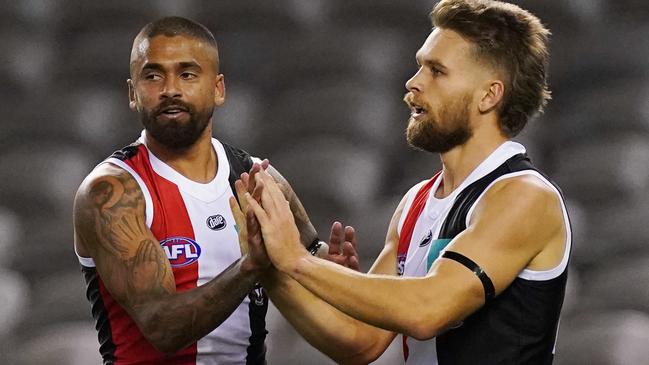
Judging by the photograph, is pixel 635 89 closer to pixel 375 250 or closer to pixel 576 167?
pixel 576 167

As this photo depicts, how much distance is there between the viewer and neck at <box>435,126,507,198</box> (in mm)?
3414

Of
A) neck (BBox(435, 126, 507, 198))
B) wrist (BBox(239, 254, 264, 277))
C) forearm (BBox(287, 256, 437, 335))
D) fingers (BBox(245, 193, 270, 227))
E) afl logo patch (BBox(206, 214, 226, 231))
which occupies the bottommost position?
forearm (BBox(287, 256, 437, 335))

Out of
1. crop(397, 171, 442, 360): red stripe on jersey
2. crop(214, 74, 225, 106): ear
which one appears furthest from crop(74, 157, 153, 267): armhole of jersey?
crop(397, 171, 442, 360): red stripe on jersey

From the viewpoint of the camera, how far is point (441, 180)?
357 cm

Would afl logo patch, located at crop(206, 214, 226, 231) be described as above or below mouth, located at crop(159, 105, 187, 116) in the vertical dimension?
below

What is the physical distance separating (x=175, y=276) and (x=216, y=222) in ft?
0.74

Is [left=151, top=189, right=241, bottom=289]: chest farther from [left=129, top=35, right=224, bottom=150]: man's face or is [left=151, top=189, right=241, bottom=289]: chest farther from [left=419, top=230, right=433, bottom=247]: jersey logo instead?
[left=419, top=230, right=433, bottom=247]: jersey logo

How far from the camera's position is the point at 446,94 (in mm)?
3412

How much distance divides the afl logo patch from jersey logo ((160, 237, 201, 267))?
0.09 metres

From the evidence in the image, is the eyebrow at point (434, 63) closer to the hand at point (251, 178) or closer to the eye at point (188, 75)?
the hand at point (251, 178)

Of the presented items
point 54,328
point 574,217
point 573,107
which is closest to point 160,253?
point 54,328

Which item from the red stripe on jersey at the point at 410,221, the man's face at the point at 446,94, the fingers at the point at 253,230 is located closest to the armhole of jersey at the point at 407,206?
the red stripe on jersey at the point at 410,221

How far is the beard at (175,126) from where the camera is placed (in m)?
3.60

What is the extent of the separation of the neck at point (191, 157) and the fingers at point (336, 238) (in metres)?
0.43
